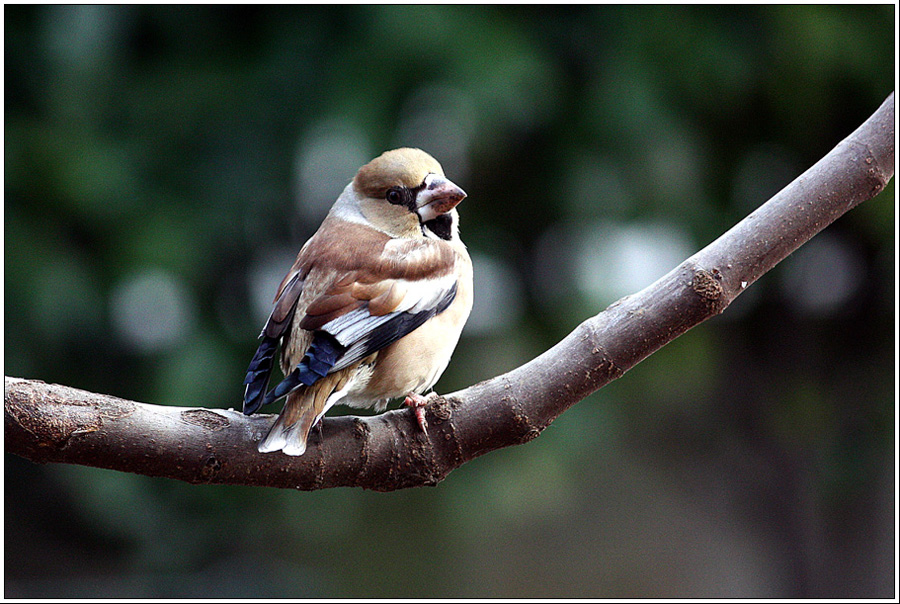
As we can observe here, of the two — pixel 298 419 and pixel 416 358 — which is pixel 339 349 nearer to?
pixel 298 419

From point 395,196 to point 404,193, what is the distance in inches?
0.9

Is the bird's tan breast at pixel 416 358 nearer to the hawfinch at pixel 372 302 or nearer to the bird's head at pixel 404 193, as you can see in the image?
the hawfinch at pixel 372 302

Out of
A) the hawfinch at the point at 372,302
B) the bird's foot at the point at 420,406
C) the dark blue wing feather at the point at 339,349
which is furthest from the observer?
the bird's foot at the point at 420,406

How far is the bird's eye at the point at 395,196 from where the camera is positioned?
1825mm

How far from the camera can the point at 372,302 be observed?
1.64m

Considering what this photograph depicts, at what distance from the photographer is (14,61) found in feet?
12.2

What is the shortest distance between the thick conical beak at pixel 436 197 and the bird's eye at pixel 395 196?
41 millimetres

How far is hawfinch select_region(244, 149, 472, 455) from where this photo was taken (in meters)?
1.53

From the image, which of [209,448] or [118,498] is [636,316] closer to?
[209,448]

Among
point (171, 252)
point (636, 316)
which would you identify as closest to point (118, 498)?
point (171, 252)

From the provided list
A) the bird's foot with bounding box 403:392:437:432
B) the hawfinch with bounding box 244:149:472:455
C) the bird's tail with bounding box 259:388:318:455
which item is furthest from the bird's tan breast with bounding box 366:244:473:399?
the bird's tail with bounding box 259:388:318:455

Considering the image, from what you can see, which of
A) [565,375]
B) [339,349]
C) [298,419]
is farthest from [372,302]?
[565,375]

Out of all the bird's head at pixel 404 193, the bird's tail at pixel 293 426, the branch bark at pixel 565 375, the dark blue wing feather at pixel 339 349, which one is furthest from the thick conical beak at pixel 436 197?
the bird's tail at pixel 293 426

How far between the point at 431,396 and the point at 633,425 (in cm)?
374
